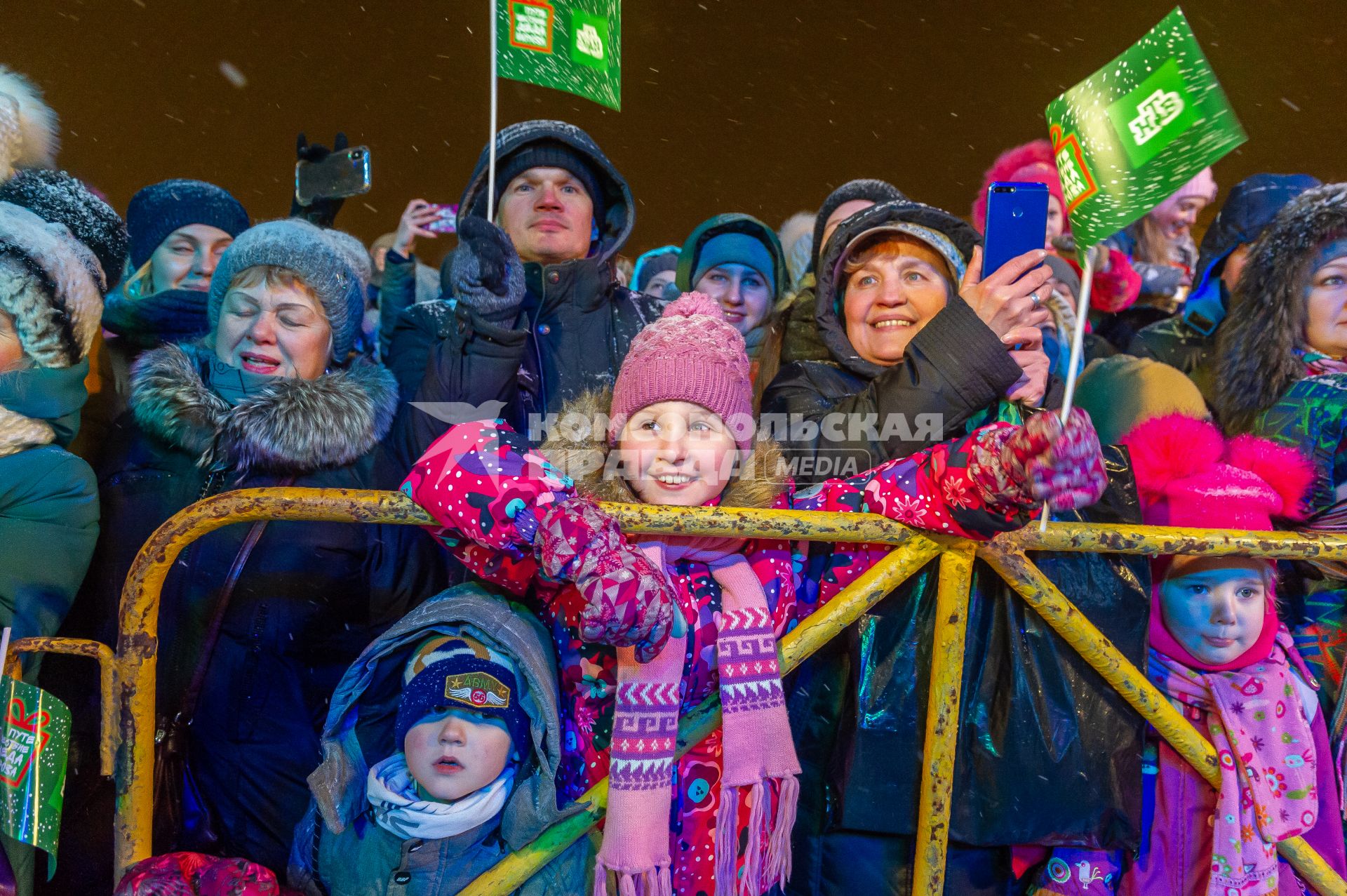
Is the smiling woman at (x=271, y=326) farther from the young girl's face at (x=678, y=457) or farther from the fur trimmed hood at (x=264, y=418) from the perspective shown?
the young girl's face at (x=678, y=457)

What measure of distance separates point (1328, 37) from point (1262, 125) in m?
0.62

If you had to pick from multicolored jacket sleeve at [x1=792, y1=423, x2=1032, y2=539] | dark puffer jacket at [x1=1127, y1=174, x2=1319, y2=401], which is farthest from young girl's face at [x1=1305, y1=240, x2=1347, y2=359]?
multicolored jacket sleeve at [x1=792, y1=423, x2=1032, y2=539]

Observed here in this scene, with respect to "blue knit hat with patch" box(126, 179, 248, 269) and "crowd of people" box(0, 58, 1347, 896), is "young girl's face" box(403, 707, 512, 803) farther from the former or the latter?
"blue knit hat with patch" box(126, 179, 248, 269)

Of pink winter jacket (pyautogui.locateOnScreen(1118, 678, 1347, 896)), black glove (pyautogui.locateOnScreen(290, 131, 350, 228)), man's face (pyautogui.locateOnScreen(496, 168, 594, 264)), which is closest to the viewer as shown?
pink winter jacket (pyautogui.locateOnScreen(1118, 678, 1347, 896))

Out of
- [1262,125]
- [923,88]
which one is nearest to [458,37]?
[923,88]

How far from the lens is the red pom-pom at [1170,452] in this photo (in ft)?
6.61

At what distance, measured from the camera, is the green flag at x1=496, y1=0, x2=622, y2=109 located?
2.43 metres

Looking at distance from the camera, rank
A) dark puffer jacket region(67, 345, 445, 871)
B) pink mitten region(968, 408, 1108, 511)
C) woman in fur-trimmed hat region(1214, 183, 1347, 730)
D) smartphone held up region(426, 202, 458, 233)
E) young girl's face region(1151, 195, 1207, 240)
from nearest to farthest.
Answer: pink mitten region(968, 408, 1108, 511), dark puffer jacket region(67, 345, 445, 871), woman in fur-trimmed hat region(1214, 183, 1347, 730), smartphone held up region(426, 202, 458, 233), young girl's face region(1151, 195, 1207, 240)

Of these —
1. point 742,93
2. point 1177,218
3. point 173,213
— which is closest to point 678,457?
point 173,213

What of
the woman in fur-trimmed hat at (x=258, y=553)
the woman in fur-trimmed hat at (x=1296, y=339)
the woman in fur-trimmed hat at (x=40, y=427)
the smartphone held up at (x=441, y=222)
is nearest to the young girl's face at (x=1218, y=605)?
the woman in fur-trimmed hat at (x=1296, y=339)

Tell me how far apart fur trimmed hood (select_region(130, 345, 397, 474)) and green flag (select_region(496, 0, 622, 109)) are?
901 millimetres

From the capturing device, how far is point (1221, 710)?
1918 millimetres

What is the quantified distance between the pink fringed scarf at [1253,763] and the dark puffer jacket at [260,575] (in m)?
1.74

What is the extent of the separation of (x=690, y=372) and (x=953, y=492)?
1.82ft
